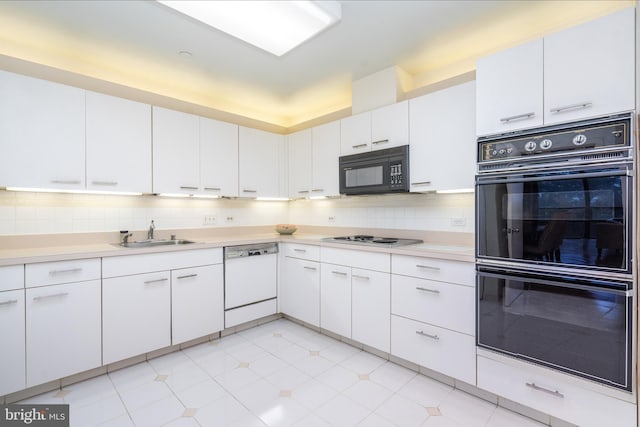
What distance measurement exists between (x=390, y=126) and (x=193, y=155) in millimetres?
1823

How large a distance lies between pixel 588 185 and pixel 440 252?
0.83 metres

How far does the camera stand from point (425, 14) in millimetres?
1950

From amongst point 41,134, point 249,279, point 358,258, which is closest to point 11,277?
point 41,134

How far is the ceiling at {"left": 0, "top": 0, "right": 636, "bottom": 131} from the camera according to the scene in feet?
6.20

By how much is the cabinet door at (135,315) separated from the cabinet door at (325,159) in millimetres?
1646

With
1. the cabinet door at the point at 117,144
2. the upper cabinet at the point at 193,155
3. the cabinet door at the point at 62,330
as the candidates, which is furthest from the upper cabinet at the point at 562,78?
the cabinet door at the point at 62,330

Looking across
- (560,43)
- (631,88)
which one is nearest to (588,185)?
(631,88)

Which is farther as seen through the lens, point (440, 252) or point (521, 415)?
point (440, 252)

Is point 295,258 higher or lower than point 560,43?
lower

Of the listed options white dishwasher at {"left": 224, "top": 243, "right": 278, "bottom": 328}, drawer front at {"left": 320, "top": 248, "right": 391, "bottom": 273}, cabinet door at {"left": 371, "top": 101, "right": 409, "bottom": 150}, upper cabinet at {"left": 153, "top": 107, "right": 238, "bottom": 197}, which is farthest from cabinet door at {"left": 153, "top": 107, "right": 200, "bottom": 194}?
cabinet door at {"left": 371, "top": 101, "right": 409, "bottom": 150}

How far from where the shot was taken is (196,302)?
8.43ft

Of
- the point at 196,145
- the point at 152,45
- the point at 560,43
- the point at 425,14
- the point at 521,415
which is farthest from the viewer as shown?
the point at 196,145

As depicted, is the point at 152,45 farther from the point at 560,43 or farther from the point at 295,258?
the point at 560,43

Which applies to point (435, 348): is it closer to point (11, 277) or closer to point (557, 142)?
point (557, 142)
